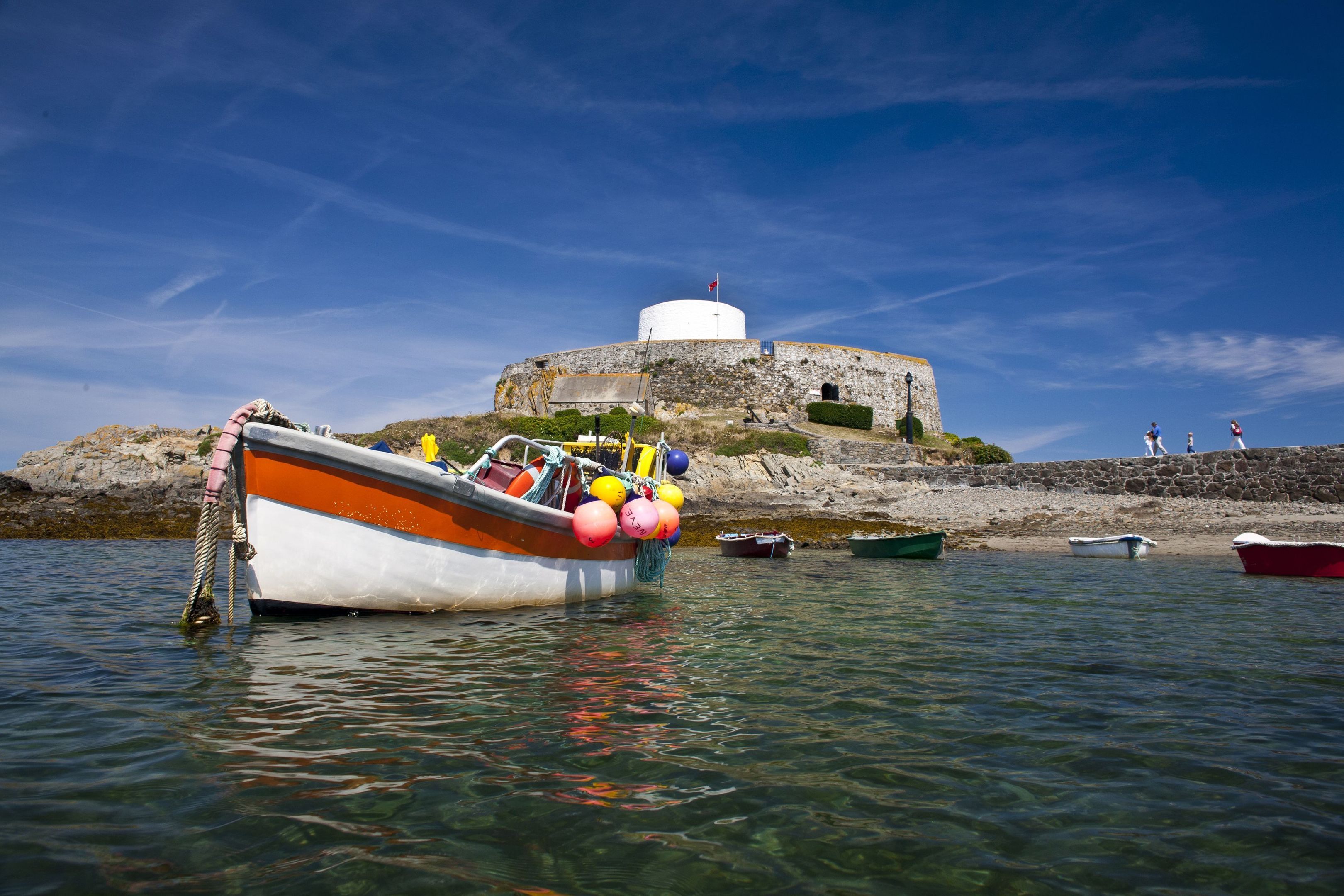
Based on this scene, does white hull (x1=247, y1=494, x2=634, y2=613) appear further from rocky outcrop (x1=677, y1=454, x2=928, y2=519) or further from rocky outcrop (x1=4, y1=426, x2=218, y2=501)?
rocky outcrop (x1=4, y1=426, x2=218, y2=501)

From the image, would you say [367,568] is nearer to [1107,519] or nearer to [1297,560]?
[1297,560]

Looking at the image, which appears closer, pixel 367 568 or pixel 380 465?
pixel 380 465

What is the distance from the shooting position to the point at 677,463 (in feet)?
43.0

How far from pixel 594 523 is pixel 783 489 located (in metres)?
22.1

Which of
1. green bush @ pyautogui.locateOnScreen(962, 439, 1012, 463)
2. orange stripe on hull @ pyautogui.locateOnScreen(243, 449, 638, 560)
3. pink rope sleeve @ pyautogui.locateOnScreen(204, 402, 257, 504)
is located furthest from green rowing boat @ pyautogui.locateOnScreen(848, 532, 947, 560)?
green bush @ pyautogui.locateOnScreen(962, 439, 1012, 463)

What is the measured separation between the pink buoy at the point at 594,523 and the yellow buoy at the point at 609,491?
44 cm

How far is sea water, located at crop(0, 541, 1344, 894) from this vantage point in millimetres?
2621

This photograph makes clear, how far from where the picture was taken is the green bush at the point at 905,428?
140 ft

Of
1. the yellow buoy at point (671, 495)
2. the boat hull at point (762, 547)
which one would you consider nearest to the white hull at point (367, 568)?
the yellow buoy at point (671, 495)

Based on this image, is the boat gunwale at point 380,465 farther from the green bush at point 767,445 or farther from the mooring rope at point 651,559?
the green bush at point 767,445

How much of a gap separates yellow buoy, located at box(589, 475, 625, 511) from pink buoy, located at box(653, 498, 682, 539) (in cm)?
79

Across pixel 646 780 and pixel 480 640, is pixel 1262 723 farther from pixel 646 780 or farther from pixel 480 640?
pixel 480 640

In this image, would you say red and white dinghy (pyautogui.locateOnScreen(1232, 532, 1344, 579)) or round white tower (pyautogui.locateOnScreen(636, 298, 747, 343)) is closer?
red and white dinghy (pyautogui.locateOnScreen(1232, 532, 1344, 579))

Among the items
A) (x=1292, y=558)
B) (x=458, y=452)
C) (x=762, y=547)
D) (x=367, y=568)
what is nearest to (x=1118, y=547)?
(x=1292, y=558)
